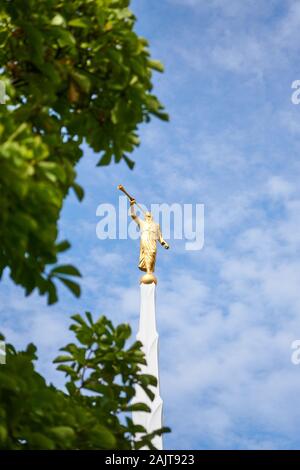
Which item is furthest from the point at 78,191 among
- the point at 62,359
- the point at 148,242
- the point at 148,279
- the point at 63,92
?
the point at 148,242

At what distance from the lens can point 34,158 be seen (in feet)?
16.2

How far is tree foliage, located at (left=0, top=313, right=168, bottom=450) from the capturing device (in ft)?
17.6

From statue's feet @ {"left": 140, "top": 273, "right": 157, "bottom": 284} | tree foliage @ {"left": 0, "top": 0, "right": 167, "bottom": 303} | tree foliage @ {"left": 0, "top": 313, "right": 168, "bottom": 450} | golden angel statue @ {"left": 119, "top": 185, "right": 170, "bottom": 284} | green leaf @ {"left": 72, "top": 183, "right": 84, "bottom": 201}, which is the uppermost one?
golden angel statue @ {"left": 119, "top": 185, "right": 170, "bottom": 284}

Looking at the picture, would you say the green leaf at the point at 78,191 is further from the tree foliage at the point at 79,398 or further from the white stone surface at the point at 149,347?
the white stone surface at the point at 149,347

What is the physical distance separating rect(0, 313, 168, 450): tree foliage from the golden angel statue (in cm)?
1515

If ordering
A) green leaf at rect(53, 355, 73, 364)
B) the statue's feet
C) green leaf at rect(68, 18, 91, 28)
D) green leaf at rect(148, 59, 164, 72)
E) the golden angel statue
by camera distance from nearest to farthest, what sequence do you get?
green leaf at rect(68, 18, 91, 28) < green leaf at rect(148, 59, 164, 72) < green leaf at rect(53, 355, 73, 364) < the statue's feet < the golden angel statue

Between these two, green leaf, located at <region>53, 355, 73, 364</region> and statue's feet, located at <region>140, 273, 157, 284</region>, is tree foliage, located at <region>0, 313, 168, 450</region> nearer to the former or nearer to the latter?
green leaf, located at <region>53, 355, 73, 364</region>

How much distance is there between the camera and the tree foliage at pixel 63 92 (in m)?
5.09

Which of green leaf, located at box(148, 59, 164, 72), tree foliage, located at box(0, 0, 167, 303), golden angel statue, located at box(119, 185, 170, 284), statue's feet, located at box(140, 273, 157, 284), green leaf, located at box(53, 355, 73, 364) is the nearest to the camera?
tree foliage, located at box(0, 0, 167, 303)

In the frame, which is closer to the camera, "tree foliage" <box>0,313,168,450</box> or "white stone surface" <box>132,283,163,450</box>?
"tree foliage" <box>0,313,168,450</box>

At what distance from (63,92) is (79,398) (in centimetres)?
328

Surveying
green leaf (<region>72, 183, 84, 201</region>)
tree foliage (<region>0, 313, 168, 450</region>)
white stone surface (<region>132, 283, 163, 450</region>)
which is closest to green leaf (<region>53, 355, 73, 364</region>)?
tree foliage (<region>0, 313, 168, 450</region>)

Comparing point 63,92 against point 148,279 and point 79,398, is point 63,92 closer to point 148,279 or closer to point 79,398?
point 79,398
